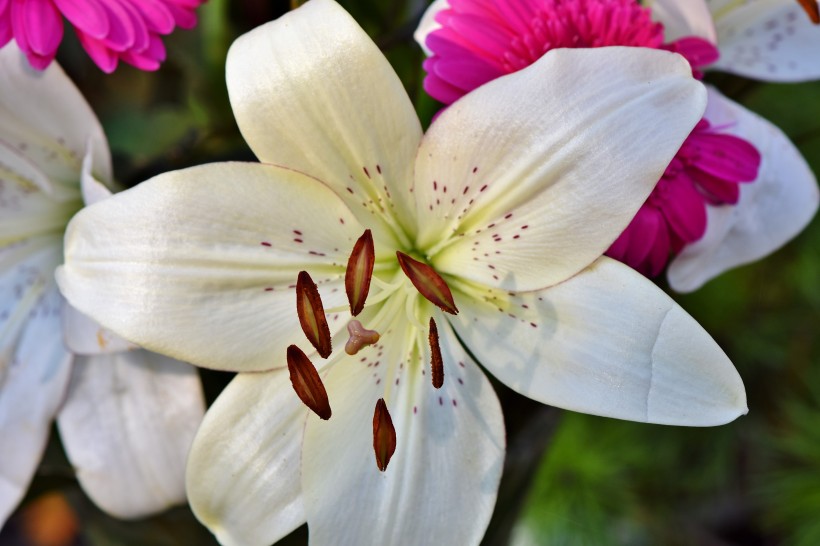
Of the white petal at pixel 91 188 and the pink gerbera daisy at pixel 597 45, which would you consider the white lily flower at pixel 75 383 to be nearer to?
the white petal at pixel 91 188

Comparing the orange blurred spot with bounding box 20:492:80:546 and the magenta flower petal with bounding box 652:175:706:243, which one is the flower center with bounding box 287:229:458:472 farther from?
the orange blurred spot with bounding box 20:492:80:546

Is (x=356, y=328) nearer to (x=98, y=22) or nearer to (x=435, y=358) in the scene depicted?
(x=435, y=358)

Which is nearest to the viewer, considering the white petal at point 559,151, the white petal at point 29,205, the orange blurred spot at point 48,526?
the white petal at point 559,151

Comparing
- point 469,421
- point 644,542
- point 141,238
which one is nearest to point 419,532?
point 469,421

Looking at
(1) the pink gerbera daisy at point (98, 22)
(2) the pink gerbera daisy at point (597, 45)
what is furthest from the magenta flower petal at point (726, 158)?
(1) the pink gerbera daisy at point (98, 22)

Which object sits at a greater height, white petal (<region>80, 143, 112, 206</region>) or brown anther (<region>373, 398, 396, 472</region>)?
white petal (<region>80, 143, 112, 206</region>)

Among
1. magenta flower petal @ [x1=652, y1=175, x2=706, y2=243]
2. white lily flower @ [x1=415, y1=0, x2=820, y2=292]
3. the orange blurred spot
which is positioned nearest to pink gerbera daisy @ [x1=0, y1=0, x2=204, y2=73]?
white lily flower @ [x1=415, y1=0, x2=820, y2=292]
